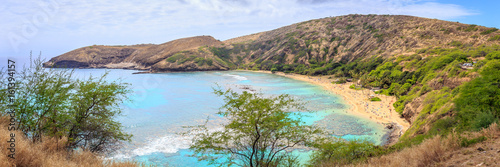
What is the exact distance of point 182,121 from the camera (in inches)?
1806

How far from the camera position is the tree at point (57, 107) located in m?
14.1

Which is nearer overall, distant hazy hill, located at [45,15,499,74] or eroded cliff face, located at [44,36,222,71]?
distant hazy hill, located at [45,15,499,74]

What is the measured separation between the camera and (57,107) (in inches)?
587

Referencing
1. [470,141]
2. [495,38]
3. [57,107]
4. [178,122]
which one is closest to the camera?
[470,141]

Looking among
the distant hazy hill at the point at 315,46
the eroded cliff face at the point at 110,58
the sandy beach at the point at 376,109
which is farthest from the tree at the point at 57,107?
the eroded cliff face at the point at 110,58

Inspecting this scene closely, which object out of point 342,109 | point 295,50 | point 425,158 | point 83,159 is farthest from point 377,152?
point 295,50

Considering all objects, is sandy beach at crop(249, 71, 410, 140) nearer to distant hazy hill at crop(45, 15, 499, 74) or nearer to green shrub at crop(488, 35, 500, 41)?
distant hazy hill at crop(45, 15, 499, 74)

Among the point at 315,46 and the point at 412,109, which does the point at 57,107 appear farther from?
the point at 315,46

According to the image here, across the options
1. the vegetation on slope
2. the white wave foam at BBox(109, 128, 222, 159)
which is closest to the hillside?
the vegetation on slope

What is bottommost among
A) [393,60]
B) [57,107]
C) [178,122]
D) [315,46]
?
[178,122]

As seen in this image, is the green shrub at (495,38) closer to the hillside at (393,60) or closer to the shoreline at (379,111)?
the hillside at (393,60)

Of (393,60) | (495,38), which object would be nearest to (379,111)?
(393,60)

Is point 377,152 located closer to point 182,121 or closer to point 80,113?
point 80,113

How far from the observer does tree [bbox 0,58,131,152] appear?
14055 millimetres
